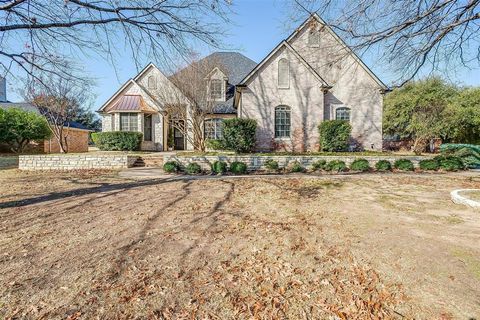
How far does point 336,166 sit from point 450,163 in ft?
16.8

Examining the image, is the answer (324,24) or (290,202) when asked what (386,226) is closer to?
(290,202)

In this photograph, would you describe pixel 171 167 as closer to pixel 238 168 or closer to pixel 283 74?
pixel 238 168

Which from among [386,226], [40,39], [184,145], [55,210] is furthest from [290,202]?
[184,145]

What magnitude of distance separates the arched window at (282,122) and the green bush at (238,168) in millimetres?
5626

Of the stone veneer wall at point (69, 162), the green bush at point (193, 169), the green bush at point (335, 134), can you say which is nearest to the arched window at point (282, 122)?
the green bush at point (335, 134)

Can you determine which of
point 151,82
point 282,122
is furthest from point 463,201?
point 151,82

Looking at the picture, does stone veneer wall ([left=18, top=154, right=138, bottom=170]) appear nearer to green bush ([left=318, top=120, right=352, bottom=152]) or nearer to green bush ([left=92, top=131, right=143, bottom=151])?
green bush ([left=92, top=131, right=143, bottom=151])

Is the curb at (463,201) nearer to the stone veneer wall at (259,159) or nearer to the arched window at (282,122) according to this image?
the stone veneer wall at (259,159)

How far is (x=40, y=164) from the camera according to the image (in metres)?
13.4

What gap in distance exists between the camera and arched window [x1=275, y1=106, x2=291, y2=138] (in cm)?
1664

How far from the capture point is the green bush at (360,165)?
12.2 m

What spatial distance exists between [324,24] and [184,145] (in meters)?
16.7

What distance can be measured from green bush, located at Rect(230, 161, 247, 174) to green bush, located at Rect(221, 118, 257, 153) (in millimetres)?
2565

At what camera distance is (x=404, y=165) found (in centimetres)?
1229
